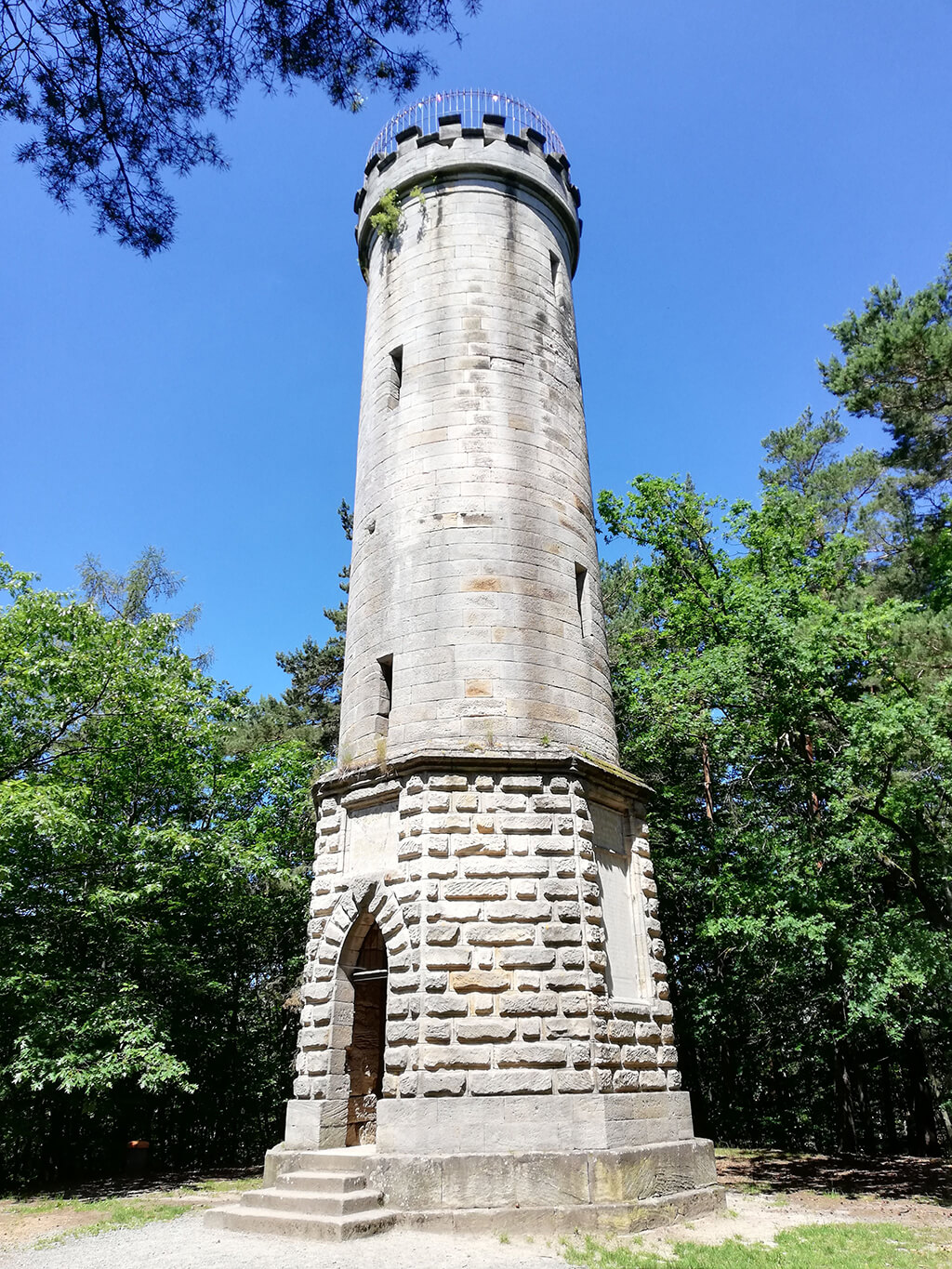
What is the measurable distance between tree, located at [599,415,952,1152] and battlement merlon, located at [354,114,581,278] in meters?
6.56

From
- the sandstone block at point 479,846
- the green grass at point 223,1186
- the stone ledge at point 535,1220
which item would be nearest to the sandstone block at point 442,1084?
the stone ledge at point 535,1220

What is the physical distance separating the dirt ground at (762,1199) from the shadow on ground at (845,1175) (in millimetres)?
13

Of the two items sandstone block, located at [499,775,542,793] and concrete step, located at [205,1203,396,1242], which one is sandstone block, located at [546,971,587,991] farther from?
concrete step, located at [205,1203,396,1242]

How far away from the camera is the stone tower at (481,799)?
8133mm

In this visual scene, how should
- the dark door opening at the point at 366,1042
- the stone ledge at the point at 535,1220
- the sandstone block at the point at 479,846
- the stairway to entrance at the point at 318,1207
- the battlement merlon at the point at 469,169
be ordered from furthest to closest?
the battlement merlon at the point at 469,169
the dark door opening at the point at 366,1042
the sandstone block at the point at 479,846
the stone ledge at the point at 535,1220
the stairway to entrance at the point at 318,1207

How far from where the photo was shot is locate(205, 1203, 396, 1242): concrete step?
7173 mm

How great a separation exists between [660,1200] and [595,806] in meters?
3.99

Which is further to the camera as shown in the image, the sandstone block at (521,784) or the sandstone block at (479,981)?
the sandstone block at (521,784)

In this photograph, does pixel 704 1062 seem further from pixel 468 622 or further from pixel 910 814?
pixel 468 622

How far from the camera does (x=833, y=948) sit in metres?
11.3

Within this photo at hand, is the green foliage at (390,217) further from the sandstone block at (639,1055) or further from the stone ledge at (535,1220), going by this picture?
the stone ledge at (535,1220)

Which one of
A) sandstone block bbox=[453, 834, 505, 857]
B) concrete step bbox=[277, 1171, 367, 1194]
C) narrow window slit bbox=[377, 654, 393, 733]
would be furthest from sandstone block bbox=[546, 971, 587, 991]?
narrow window slit bbox=[377, 654, 393, 733]

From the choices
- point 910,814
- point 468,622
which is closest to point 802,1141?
point 910,814

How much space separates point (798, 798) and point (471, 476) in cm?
751
